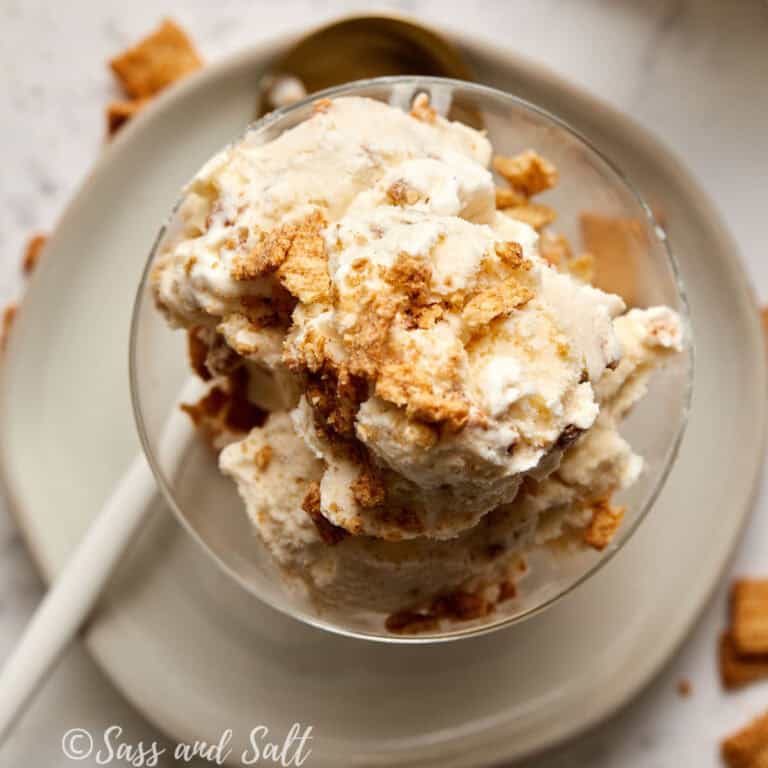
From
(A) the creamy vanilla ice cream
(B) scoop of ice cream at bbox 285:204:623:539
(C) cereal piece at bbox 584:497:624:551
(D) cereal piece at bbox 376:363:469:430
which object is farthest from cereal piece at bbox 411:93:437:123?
(C) cereal piece at bbox 584:497:624:551

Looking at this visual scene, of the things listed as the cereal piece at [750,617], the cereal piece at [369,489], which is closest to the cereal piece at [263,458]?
the cereal piece at [369,489]

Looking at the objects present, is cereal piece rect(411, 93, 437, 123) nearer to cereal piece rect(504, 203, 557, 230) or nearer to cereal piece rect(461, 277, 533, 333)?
cereal piece rect(504, 203, 557, 230)

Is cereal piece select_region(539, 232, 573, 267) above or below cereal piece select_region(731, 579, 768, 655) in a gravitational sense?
above

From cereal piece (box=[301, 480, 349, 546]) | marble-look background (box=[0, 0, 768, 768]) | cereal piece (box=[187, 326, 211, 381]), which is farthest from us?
marble-look background (box=[0, 0, 768, 768])

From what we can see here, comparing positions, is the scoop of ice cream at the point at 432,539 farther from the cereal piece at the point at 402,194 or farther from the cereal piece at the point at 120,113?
the cereal piece at the point at 120,113

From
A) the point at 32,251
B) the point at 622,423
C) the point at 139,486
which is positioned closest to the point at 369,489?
the point at 622,423

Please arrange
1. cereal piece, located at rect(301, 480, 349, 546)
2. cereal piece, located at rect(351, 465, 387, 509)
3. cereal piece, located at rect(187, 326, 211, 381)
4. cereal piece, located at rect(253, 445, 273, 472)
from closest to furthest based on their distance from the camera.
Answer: cereal piece, located at rect(351, 465, 387, 509)
cereal piece, located at rect(301, 480, 349, 546)
cereal piece, located at rect(253, 445, 273, 472)
cereal piece, located at rect(187, 326, 211, 381)
